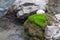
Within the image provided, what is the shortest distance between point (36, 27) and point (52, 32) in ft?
1.74

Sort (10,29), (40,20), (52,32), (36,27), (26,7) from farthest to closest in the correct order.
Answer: (26,7)
(10,29)
(40,20)
(36,27)
(52,32)

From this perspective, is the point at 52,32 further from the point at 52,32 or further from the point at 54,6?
the point at 54,6

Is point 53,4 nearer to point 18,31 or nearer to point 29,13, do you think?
point 29,13

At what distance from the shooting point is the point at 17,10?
6586 mm

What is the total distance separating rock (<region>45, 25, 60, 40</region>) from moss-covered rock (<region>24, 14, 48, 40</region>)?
19 cm

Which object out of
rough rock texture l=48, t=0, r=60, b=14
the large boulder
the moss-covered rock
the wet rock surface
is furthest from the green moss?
rough rock texture l=48, t=0, r=60, b=14

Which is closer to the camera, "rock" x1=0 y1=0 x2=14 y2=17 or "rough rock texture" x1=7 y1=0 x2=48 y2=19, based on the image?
"rough rock texture" x1=7 y1=0 x2=48 y2=19

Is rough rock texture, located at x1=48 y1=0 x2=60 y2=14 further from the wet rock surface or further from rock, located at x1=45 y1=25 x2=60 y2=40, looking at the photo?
rock, located at x1=45 y1=25 x2=60 y2=40

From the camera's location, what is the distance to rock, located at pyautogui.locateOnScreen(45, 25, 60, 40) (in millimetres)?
4781

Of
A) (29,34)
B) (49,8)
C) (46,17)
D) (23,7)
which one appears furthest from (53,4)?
(29,34)

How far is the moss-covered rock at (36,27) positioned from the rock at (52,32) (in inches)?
7.5

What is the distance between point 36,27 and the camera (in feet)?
17.0

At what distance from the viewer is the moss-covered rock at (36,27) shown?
5059 millimetres

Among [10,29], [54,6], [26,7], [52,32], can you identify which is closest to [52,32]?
[52,32]
